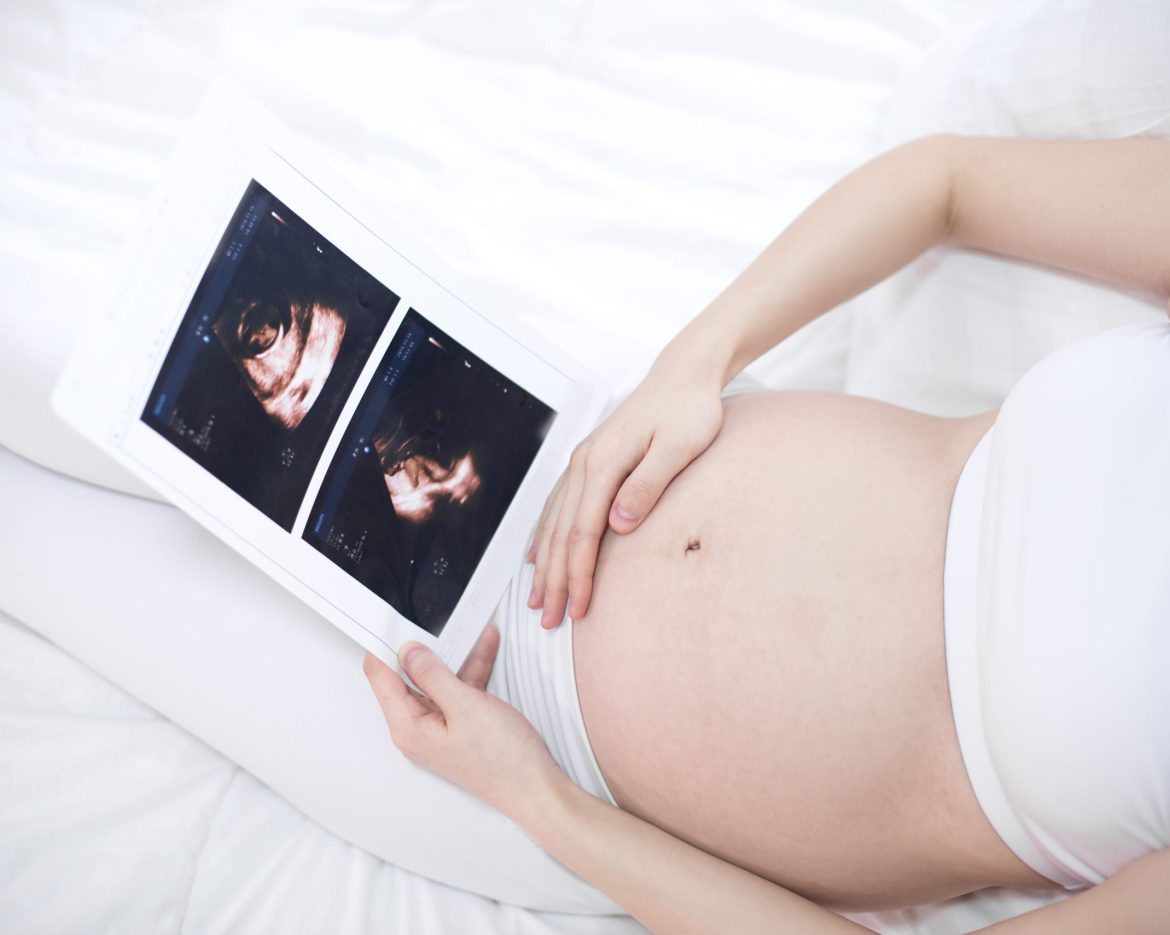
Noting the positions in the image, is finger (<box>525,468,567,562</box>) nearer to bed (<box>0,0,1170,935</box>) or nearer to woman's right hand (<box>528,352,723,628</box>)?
woman's right hand (<box>528,352,723,628</box>)

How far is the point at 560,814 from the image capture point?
69 centimetres

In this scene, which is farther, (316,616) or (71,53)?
(71,53)

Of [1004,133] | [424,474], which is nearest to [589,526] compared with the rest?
[424,474]

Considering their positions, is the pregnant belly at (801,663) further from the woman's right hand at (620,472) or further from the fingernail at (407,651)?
the fingernail at (407,651)

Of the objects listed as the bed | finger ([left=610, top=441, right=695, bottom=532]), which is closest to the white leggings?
the bed

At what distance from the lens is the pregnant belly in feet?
2.09

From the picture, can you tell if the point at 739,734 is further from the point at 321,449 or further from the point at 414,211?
the point at 414,211

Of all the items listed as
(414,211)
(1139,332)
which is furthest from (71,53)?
(1139,332)

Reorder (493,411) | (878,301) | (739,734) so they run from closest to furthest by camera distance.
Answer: (739,734)
(493,411)
(878,301)

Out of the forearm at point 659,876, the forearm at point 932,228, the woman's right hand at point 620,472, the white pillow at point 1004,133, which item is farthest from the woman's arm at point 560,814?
the white pillow at point 1004,133

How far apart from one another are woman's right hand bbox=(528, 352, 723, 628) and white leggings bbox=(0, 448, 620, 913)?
0.18ft

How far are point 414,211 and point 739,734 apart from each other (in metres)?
0.69

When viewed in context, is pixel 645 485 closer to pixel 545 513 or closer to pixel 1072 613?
pixel 545 513

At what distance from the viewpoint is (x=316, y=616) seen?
2.53 ft
